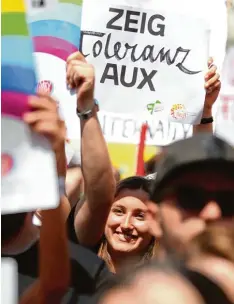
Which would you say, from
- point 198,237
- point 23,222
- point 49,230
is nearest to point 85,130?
point 23,222

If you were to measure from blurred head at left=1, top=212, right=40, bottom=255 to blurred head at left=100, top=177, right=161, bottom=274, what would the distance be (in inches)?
20.6

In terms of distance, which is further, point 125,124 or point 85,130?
point 125,124

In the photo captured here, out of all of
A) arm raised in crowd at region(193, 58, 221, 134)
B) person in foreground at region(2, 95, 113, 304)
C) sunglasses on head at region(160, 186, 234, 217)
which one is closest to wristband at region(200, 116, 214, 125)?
arm raised in crowd at region(193, 58, 221, 134)

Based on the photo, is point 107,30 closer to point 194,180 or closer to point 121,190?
point 121,190

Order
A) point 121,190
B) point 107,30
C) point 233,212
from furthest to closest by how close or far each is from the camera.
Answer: point 107,30
point 121,190
point 233,212

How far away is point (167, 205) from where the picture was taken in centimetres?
167

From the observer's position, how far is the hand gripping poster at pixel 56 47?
2.50 m

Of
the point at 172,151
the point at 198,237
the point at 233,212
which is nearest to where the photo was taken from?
the point at 198,237

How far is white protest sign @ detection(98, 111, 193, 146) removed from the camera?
8.87 ft

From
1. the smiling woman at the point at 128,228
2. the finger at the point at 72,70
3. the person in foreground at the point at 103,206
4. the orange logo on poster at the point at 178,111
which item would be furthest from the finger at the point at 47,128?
the orange logo on poster at the point at 178,111

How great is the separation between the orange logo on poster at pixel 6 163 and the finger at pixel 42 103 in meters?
0.11

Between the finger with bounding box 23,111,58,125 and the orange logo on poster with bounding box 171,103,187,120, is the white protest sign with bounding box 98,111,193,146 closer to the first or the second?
the orange logo on poster with bounding box 171,103,187,120

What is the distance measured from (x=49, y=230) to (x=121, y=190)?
84 cm

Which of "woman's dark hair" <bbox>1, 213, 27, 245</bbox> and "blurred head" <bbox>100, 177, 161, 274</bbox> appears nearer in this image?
"woman's dark hair" <bbox>1, 213, 27, 245</bbox>
